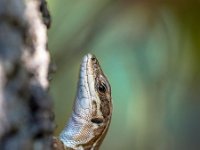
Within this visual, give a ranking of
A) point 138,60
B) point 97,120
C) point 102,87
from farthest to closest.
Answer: point 138,60, point 102,87, point 97,120

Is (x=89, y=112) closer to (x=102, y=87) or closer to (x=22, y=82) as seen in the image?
(x=102, y=87)

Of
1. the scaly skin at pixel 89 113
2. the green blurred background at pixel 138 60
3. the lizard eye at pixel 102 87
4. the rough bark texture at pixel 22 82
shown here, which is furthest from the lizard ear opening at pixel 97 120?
the green blurred background at pixel 138 60

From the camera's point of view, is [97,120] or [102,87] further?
[102,87]

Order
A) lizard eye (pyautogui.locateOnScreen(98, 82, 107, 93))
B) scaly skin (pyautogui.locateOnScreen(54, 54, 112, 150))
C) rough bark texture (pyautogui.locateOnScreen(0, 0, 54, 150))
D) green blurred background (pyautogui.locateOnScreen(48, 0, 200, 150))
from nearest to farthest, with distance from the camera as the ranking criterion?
Result: rough bark texture (pyautogui.locateOnScreen(0, 0, 54, 150)), scaly skin (pyautogui.locateOnScreen(54, 54, 112, 150)), lizard eye (pyautogui.locateOnScreen(98, 82, 107, 93)), green blurred background (pyautogui.locateOnScreen(48, 0, 200, 150))

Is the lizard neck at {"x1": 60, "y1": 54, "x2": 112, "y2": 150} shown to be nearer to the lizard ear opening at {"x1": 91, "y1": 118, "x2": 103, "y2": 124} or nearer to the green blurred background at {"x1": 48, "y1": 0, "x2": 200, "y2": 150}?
the lizard ear opening at {"x1": 91, "y1": 118, "x2": 103, "y2": 124}

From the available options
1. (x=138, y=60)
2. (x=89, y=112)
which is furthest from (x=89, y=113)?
(x=138, y=60)

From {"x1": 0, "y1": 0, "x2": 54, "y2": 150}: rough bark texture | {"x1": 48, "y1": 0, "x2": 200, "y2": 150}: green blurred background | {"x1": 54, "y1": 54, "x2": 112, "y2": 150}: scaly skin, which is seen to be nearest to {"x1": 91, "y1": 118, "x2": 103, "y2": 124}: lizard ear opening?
{"x1": 54, "y1": 54, "x2": 112, "y2": 150}: scaly skin

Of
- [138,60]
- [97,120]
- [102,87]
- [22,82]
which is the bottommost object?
[22,82]

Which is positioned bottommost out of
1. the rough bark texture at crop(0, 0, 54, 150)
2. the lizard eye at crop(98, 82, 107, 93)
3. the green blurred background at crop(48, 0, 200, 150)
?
the rough bark texture at crop(0, 0, 54, 150)
